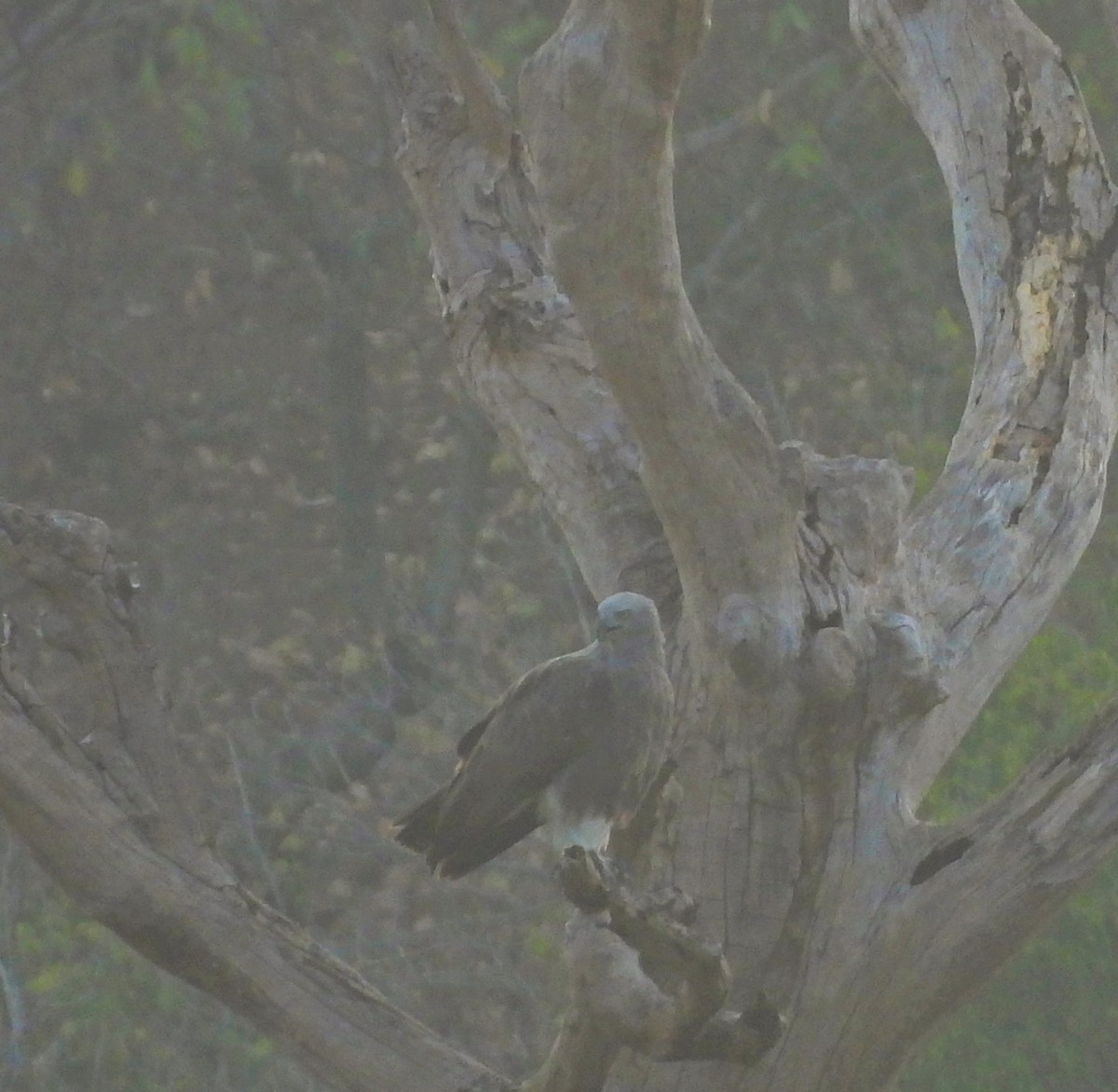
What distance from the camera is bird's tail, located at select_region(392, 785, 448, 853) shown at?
356cm

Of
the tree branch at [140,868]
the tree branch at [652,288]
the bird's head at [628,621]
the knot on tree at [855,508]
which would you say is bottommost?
the tree branch at [140,868]

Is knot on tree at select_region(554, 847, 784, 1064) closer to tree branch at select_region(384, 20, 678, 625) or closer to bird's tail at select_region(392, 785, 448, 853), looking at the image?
bird's tail at select_region(392, 785, 448, 853)

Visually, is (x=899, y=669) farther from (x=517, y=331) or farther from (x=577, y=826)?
(x=517, y=331)

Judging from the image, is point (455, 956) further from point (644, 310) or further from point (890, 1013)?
point (644, 310)

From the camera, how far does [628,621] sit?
137 inches

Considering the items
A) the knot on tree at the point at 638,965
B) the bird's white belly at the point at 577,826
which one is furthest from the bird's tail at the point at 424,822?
the knot on tree at the point at 638,965

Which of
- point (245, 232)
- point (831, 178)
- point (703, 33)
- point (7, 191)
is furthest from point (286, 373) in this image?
point (703, 33)

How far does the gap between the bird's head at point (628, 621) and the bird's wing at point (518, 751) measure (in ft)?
0.19

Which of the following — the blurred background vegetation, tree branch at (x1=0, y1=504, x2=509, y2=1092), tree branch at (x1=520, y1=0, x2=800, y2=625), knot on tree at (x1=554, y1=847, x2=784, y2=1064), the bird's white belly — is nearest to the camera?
tree branch at (x1=520, y1=0, x2=800, y2=625)

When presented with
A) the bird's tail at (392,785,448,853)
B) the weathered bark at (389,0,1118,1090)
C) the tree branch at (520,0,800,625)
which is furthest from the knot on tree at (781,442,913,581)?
the bird's tail at (392,785,448,853)

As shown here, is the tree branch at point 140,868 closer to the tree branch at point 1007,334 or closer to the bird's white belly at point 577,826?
the bird's white belly at point 577,826

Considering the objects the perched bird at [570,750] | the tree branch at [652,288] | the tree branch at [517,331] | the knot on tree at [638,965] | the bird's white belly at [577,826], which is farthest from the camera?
the tree branch at [517,331]

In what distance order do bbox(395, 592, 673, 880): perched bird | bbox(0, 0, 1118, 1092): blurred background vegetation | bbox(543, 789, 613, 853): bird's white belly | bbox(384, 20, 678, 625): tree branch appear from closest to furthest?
bbox(395, 592, 673, 880): perched bird, bbox(543, 789, 613, 853): bird's white belly, bbox(384, 20, 678, 625): tree branch, bbox(0, 0, 1118, 1092): blurred background vegetation

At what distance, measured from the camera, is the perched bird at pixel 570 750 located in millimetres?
3479
